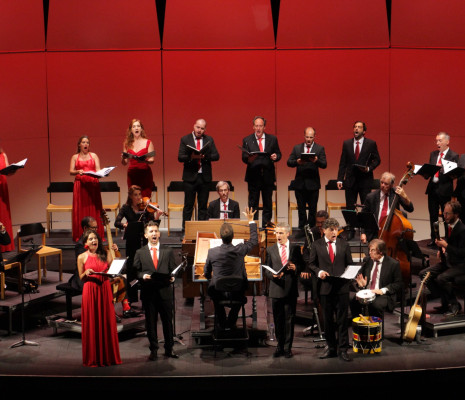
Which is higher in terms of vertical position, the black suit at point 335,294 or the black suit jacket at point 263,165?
the black suit jacket at point 263,165

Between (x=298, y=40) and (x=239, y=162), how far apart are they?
214cm

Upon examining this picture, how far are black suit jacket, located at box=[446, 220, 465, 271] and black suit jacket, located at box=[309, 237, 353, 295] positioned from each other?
4.55ft

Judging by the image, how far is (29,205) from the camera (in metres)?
11.1

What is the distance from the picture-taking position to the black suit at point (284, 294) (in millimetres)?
6402

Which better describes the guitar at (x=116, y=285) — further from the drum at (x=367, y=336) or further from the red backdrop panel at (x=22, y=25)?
the red backdrop panel at (x=22, y=25)

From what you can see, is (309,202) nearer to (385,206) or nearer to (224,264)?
(385,206)

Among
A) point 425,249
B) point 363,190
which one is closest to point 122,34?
point 363,190

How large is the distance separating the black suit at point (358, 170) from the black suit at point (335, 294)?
107 inches

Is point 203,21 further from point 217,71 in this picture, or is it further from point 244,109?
point 244,109

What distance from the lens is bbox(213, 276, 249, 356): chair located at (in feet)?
20.8

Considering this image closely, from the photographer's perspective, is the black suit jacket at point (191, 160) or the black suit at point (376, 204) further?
the black suit jacket at point (191, 160)

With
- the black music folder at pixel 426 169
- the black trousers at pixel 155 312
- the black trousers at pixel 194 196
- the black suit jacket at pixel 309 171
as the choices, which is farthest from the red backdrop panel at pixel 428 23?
the black trousers at pixel 155 312

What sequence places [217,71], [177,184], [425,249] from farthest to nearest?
[217,71]
[177,184]
[425,249]

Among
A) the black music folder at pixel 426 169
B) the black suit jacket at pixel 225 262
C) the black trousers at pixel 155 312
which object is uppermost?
the black music folder at pixel 426 169
